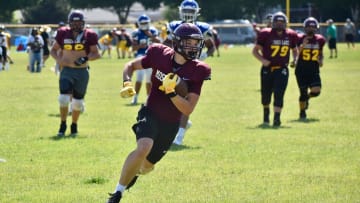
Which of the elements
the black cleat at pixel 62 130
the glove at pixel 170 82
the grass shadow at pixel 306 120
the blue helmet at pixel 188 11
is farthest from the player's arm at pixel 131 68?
the grass shadow at pixel 306 120

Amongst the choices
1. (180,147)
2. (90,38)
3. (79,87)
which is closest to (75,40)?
(90,38)

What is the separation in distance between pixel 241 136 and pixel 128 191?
5256mm

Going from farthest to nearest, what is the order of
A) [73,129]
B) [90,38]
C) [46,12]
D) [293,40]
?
[46,12]
[293,40]
[73,129]
[90,38]

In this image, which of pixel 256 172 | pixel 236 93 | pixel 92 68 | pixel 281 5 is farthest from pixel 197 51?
pixel 281 5

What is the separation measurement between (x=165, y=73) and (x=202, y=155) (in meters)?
4.13

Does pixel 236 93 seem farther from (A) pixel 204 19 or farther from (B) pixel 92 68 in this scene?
(A) pixel 204 19

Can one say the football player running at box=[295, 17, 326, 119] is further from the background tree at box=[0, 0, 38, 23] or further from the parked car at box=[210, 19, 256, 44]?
the background tree at box=[0, 0, 38, 23]

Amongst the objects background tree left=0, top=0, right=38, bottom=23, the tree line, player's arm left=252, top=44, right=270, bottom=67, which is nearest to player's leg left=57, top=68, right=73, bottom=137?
player's arm left=252, top=44, right=270, bottom=67

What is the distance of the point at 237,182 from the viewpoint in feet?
32.6

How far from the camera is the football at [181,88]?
25.8ft

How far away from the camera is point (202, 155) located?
12164 millimetres

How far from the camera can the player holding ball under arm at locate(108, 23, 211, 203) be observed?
7.98 metres

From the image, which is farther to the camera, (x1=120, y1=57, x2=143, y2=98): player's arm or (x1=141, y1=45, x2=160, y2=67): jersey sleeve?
(x1=141, y1=45, x2=160, y2=67): jersey sleeve

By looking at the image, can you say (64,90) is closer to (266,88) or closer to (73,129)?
(73,129)
